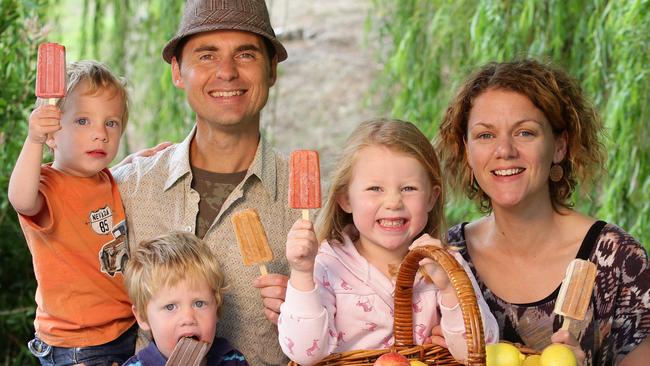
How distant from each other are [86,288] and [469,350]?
1.23m

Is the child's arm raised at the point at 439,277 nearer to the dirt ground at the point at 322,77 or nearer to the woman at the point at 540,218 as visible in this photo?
the woman at the point at 540,218

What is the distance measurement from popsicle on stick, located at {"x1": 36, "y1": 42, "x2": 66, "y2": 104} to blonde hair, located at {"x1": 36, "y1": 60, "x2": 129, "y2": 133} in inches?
7.4

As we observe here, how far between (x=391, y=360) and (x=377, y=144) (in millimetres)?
719

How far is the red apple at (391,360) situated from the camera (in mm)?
2715

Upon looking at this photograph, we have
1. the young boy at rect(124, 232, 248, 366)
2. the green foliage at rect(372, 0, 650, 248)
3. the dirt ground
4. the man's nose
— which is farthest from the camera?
the dirt ground

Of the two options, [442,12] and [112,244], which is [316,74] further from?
[112,244]

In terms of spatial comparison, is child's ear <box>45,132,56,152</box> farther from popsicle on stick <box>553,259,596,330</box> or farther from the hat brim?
popsicle on stick <box>553,259,596,330</box>

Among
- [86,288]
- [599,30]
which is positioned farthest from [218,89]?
[599,30]

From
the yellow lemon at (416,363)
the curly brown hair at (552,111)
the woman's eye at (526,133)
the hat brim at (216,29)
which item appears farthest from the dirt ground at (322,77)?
the yellow lemon at (416,363)

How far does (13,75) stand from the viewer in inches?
184

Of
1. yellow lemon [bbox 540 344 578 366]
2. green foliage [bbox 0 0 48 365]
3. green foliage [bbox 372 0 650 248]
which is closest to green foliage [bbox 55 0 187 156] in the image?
green foliage [bbox 0 0 48 365]

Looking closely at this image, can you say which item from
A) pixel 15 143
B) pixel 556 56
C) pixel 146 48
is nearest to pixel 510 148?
pixel 556 56

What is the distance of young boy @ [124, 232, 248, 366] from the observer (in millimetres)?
3008

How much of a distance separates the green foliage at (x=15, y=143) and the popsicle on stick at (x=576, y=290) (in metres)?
2.54
